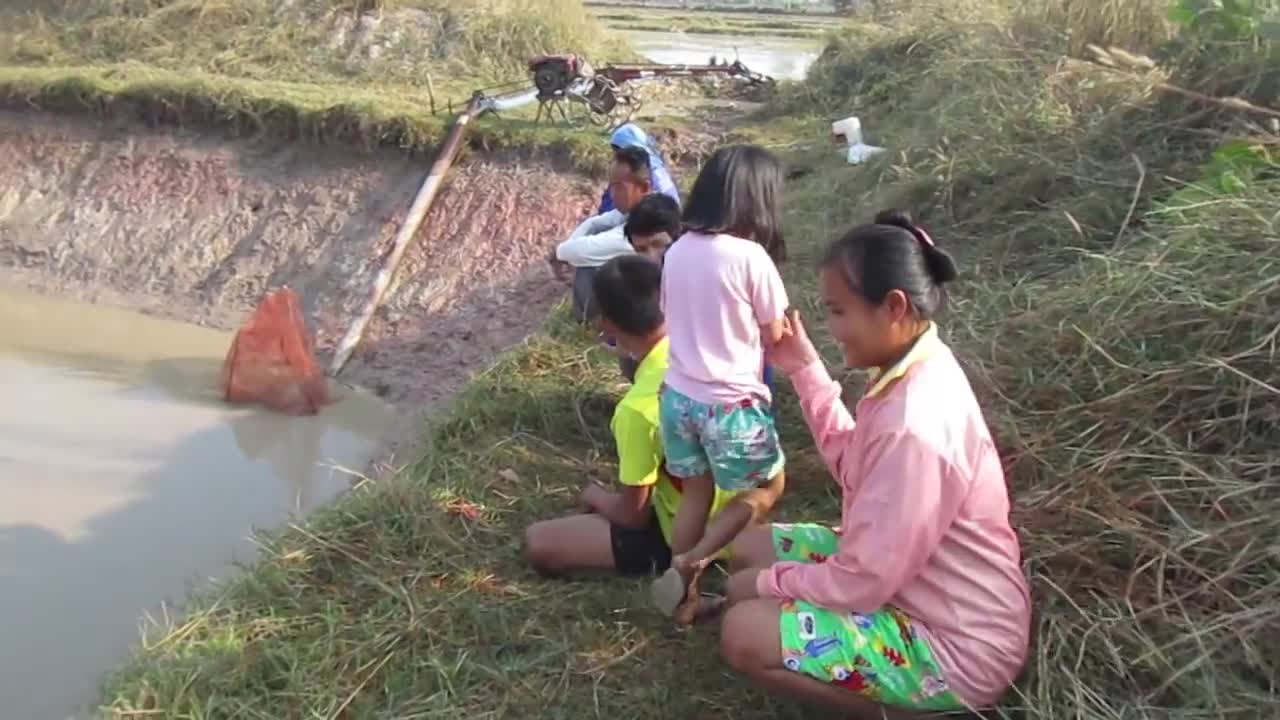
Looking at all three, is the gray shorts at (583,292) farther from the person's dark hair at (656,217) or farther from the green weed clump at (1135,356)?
the green weed clump at (1135,356)

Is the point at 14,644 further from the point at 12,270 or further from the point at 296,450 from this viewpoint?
the point at 12,270

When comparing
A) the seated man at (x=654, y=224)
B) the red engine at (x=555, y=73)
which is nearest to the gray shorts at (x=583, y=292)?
the seated man at (x=654, y=224)

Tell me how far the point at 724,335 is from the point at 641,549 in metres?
0.79

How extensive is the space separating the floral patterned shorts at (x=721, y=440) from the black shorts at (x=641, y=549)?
0.32m

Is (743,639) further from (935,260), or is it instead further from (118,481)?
(118,481)

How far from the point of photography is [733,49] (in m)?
17.3

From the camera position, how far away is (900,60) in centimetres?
932

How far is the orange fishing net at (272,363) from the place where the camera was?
6.36 metres

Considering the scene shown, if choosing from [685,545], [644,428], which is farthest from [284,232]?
[685,545]

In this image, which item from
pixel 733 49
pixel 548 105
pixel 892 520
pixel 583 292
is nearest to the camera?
pixel 892 520

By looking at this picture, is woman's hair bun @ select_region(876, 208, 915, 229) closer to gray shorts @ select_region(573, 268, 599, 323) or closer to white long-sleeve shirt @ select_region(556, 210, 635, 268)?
white long-sleeve shirt @ select_region(556, 210, 635, 268)

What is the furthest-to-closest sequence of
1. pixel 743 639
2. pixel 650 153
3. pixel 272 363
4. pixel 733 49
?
pixel 733 49 → pixel 272 363 → pixel 650 153 → pixel 743 639

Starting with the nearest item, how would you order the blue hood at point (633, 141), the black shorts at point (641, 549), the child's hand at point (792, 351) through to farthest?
the child's hand at point (792, 351) < the black shorts at point (641, 549) < the blue hood at point (633, 141)

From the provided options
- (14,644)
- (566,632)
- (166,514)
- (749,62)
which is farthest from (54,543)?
(749,62)
